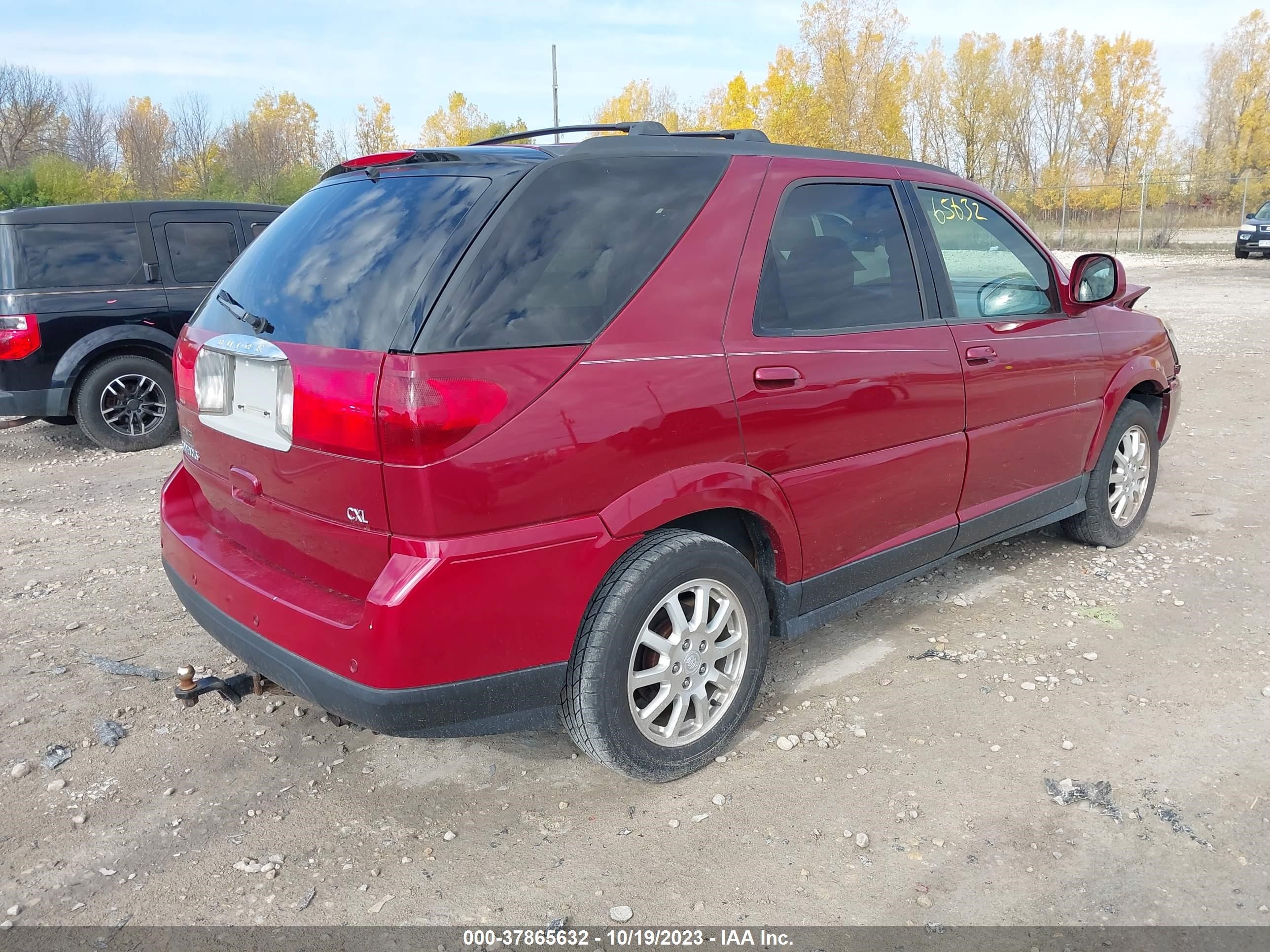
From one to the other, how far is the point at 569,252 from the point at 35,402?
6619 mm

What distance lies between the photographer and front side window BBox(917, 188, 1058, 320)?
3758mm

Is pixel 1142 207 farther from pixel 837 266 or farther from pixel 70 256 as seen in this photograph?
pixel 837 266

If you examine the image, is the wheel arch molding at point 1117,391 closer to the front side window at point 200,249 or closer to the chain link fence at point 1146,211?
the front side window at point 200,249

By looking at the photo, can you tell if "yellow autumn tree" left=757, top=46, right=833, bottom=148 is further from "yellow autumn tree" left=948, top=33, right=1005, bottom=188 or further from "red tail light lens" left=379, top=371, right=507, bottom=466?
"red tail light lens" left=379, top=371, right=507, bottom=466

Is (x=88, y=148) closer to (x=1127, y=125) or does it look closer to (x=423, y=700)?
(x=423, y=700)

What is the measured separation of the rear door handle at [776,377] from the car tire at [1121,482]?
2.41 metres

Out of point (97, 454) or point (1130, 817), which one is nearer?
point (1130, 817)

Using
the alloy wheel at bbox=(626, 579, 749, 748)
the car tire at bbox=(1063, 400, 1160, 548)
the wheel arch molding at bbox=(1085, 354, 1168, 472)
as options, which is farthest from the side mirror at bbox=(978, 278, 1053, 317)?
the alloy wheel at bbox=(626, 579, 749, 748)

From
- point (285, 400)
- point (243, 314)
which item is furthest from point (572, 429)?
point (243, 314)

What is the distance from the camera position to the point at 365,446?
2338mm

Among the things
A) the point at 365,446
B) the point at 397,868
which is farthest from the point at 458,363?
the point at 397,868

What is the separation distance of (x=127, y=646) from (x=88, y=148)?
141ft

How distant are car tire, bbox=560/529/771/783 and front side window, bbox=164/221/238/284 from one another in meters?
6.79

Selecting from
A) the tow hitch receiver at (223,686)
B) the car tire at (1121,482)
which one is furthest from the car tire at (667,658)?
the car tire at (1121,482)
